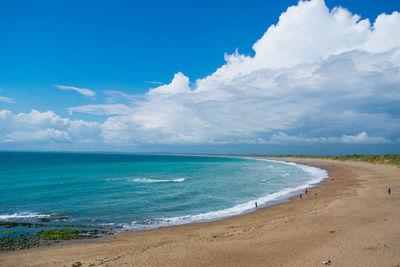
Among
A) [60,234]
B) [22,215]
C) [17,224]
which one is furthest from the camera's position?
[22,215]

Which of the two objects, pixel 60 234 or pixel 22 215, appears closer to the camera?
pixel 60 234

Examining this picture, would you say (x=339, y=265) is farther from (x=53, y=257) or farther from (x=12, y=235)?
(x=12, y=235)

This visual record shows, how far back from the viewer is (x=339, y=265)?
13.3 meters

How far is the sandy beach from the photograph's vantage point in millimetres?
14367

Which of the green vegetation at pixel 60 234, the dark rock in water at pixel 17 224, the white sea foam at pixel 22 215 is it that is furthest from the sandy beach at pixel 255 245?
the white sea foam at pixel 22 215

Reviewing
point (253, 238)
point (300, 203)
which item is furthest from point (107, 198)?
point (300, 203)

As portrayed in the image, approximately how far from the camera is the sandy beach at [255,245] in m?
14.4

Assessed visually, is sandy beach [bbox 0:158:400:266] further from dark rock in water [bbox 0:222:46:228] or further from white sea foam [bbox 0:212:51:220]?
white sea foam [bbox 0:212:51:220]

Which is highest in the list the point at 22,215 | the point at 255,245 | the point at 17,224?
the point at 255,245

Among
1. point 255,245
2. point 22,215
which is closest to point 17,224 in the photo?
point 22,215

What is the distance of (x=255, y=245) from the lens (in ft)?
54.6

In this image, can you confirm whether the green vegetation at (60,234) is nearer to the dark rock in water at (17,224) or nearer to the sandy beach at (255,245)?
the sandy beach at (255,245)

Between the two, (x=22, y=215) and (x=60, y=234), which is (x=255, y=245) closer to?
(x=60, y=234)

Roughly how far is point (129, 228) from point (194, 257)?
977cm
